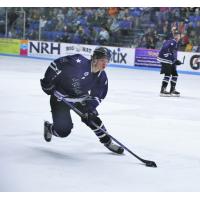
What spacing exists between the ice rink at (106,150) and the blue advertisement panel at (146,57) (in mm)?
5116

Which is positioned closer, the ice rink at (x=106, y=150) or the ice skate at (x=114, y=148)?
the ice rink at (x=106, y=150)

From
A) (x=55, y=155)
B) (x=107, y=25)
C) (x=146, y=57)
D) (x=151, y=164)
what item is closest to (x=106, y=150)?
(x=55, y=155)

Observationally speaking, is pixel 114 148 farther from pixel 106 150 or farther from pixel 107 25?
pixel 107 25

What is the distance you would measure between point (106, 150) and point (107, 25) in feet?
32.9

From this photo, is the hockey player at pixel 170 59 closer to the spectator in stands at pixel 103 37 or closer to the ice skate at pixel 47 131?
the ice skate at pixel 47 131

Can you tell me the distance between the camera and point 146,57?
42.8ft

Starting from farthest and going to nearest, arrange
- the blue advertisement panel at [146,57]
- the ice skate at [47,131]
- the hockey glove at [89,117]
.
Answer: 1. the blue advertisement panel at [146,57]
2. the ice skate at [47,131]
3. the hockey glove at [89,117]

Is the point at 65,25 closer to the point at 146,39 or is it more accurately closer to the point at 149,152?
the point at 146,39

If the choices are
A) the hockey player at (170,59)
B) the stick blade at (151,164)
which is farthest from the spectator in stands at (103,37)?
the stick blade at (151,164)

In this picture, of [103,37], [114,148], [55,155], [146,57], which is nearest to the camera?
[55,155]

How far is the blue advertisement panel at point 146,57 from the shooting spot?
12875 millimetres

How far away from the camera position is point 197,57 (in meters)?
12.0
